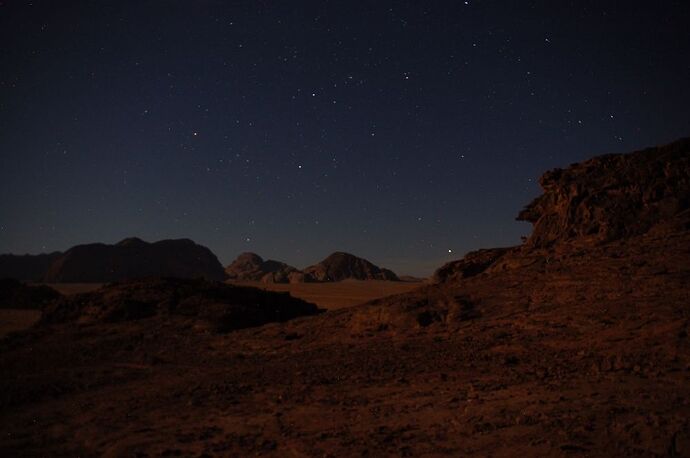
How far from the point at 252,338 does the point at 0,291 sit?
28.8m

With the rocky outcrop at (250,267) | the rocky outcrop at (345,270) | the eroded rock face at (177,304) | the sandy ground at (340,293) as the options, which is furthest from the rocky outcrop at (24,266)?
the eroded rock face at (177,304)

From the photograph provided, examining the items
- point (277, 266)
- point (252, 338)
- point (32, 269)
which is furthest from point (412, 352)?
point (32, 269)

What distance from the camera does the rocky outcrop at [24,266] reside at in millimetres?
102688

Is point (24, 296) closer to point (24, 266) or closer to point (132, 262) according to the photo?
point (132, 262)

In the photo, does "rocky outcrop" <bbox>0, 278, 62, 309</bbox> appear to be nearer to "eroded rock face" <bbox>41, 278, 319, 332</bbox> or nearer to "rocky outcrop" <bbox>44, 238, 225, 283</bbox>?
"eroded rock face" <bbox>41, 278, 319, 332</bbox>

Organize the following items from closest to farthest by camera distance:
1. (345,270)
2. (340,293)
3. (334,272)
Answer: (340,293) < (334,272) < (345,270)

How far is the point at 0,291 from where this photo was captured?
109 ft

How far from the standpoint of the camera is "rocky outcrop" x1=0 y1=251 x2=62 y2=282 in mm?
102688

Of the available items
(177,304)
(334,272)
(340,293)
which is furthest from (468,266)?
(334,272)

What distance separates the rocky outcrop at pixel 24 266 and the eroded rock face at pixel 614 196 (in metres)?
111

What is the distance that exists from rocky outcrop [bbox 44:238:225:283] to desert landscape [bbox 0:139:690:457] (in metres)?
67.7

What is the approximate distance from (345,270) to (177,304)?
67.3 m

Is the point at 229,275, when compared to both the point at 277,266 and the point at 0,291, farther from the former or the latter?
the point at 0,291

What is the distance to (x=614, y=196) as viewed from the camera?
43.7 ft
